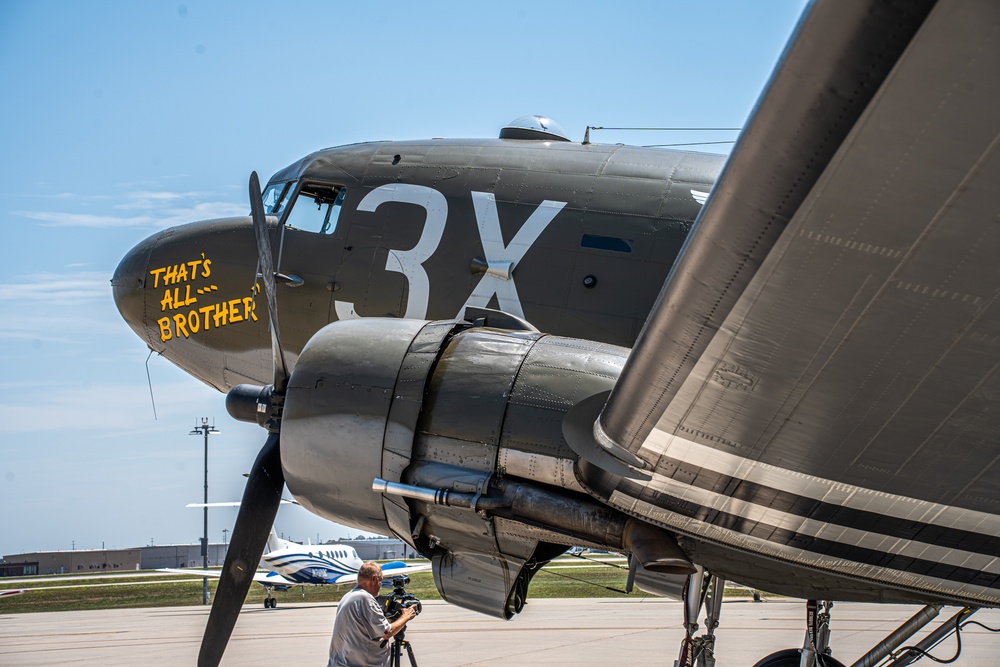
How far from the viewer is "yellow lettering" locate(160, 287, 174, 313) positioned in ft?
39.4

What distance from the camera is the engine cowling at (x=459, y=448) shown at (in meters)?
6.65

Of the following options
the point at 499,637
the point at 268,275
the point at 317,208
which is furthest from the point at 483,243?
the point at 499,637

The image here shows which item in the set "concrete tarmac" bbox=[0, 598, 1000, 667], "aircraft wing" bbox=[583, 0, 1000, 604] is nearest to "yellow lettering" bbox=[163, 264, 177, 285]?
"aircraft wing" bbox=[583, 0, 1000, 604]

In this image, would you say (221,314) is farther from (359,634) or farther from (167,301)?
(359,634)

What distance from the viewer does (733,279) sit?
427 centimetres

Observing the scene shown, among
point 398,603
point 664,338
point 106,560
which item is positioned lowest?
point 106,560

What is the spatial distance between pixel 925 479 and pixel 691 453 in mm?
1199

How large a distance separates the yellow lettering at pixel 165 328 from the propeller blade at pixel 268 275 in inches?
148

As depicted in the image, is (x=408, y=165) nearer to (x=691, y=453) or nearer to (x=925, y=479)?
(x=691, y=453)

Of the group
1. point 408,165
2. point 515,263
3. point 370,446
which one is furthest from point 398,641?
point 408,165

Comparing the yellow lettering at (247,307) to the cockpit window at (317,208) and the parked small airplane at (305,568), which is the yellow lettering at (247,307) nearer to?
the cockpit window at (317,208)

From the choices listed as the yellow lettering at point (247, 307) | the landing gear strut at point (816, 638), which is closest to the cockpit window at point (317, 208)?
the yellow lettering at point (247, 307)

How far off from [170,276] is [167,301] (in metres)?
0.32

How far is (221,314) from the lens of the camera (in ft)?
37.8
